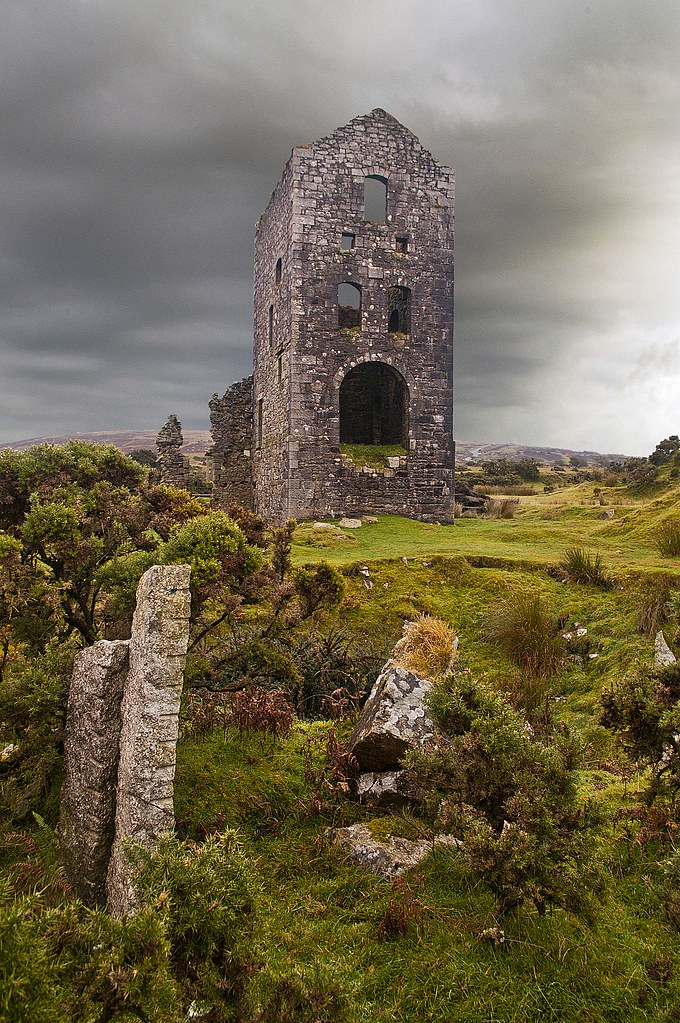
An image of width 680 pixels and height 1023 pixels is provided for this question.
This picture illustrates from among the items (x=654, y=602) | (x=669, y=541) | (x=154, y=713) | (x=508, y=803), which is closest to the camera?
(x=508, y=803)

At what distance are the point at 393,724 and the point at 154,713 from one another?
2138 mm

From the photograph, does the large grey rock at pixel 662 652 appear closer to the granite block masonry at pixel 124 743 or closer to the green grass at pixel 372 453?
the granite block masonry at pixel 124 743

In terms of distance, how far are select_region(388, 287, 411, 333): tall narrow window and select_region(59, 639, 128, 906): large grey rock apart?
53.9ft

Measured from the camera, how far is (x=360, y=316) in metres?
19.0

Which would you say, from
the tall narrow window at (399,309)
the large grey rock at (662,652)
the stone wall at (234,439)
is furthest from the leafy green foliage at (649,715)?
the stone wall at (234,439)

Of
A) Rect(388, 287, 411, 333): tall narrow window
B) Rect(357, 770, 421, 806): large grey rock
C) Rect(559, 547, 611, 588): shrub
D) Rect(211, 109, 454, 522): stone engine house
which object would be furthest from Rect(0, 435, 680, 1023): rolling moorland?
Rect(388, 287, 411, 333): tall narrow window

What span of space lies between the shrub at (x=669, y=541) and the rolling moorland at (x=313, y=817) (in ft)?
9.19

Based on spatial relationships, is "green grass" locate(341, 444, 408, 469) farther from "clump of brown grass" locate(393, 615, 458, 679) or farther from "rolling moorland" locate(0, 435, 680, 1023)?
"clump of brown grass" locate(393, 615, 458, 679)

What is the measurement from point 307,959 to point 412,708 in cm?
210

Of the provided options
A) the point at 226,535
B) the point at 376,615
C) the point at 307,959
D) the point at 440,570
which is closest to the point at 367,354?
the point at 440,570

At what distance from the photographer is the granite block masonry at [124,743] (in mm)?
4266

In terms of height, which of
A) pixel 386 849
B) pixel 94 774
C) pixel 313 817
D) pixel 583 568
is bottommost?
pixel 313 817

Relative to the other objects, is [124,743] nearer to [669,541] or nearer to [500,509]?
[669,541]

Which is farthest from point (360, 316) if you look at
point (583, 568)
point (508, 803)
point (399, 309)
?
point (508, 803)
